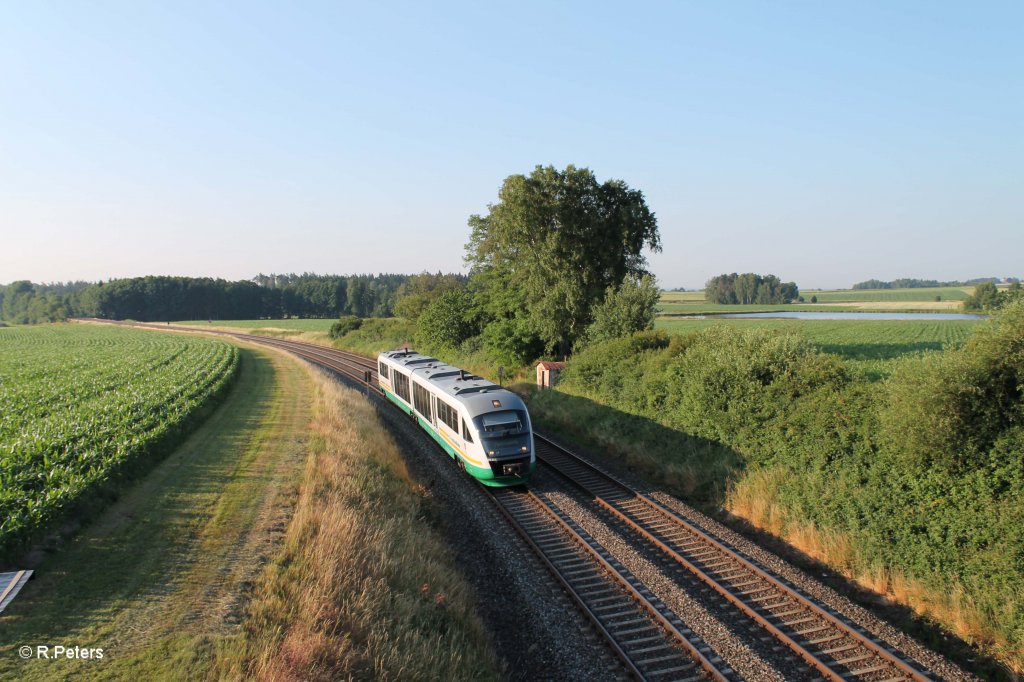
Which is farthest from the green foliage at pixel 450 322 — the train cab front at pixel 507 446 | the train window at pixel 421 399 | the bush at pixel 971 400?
the bush at pixel 971 400

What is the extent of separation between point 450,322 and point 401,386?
2225 centimetres

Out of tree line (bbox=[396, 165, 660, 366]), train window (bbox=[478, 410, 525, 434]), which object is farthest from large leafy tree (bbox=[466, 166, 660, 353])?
train window (bbox=[478, 410, 525, 434])

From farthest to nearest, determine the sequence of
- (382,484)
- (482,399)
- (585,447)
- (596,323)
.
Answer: (596,323), (585,447), (482,399), (382,484)

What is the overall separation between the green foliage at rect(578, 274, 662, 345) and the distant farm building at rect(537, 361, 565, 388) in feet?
9.43

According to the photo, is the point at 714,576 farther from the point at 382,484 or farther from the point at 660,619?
the point at 382,484

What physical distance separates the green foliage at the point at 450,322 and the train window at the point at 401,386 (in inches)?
779

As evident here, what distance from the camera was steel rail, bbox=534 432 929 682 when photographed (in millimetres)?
8883

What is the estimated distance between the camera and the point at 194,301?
13850 centimetres

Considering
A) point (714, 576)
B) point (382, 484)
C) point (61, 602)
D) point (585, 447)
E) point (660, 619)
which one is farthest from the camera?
point (585, 447)

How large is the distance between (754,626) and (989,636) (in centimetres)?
380

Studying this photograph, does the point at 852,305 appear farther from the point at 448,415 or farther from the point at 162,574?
the point at 162,574

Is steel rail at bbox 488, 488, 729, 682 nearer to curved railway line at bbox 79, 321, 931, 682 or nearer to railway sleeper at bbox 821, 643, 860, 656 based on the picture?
curved railway line at bbox 79, 321, 931, 682

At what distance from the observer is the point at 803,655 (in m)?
9.05

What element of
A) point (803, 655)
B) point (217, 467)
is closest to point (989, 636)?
point (803, 655)
